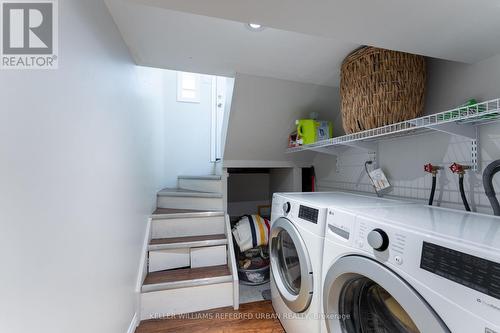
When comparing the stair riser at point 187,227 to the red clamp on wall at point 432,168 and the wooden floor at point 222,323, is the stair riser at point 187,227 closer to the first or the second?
the wooden floor at point 222,323

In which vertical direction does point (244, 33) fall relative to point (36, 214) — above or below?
above

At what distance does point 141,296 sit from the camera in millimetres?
1558

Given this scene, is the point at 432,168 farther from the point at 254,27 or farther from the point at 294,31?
the point at 254,27

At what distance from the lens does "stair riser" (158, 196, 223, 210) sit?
2.22m

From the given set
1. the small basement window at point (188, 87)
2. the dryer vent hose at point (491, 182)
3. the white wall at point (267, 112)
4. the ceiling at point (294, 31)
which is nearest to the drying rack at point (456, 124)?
the dryer vent hose at point (491, 182)

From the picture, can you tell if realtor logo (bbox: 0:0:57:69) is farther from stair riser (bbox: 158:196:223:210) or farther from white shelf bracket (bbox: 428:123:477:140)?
stair riser (bbox: 158:196:223:210)

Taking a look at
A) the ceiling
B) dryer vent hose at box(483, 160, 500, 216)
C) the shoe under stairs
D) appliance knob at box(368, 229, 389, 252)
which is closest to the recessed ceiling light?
the ceiling

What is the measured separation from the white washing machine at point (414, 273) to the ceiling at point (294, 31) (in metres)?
0.73

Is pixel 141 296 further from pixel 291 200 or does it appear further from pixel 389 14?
pixel 389 14

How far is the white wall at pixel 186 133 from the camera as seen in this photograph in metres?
2.91

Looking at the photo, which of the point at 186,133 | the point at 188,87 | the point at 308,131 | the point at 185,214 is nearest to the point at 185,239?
the point at 185,214

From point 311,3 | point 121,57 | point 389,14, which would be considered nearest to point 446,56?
point 389,14

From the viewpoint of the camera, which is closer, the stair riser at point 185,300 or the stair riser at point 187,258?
the stair riser at point 185,300

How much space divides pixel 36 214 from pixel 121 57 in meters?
1.04
